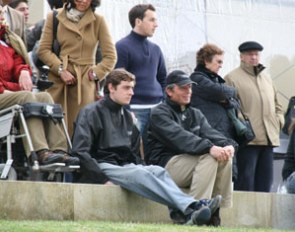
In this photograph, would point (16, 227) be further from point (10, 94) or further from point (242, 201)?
point (242, 201)

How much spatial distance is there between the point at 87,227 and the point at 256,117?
5074 millimetres

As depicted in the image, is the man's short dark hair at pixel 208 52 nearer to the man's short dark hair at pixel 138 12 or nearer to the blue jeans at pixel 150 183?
the man's short dark hair at pixel 138 12

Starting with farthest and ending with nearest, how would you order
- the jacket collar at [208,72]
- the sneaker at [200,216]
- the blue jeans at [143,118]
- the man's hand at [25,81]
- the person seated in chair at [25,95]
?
the jacket collar at [208,72], the blue jeans at [143,118], the man's hand at [25,81], the person seated in chair at [25,95], the sneaker at [200,216]

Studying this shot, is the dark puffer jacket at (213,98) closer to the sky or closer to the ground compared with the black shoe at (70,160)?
→ closer to the sky

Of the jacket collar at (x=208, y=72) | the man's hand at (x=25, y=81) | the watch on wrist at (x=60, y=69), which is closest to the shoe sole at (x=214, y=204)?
the man's hand at (x=25, y=81)

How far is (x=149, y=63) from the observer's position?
16109 millimetres

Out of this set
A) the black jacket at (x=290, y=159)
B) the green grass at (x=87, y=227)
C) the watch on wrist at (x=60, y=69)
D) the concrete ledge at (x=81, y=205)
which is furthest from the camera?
the black jacket at (x=290, y=159)

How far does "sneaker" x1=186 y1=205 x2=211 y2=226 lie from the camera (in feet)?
43.9

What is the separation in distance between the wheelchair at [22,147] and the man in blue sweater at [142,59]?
1.86 meters

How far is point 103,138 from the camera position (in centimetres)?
1431

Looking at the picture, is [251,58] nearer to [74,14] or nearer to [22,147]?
[74,14]

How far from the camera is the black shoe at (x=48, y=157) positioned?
13.9 metres

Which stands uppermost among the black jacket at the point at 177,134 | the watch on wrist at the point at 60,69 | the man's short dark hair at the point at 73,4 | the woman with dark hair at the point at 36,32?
the man's short dark hair at the point at 73,4

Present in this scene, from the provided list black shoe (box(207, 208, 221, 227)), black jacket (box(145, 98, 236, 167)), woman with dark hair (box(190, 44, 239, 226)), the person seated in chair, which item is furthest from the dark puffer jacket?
black shoe (box(207, 208, 221, 227))
